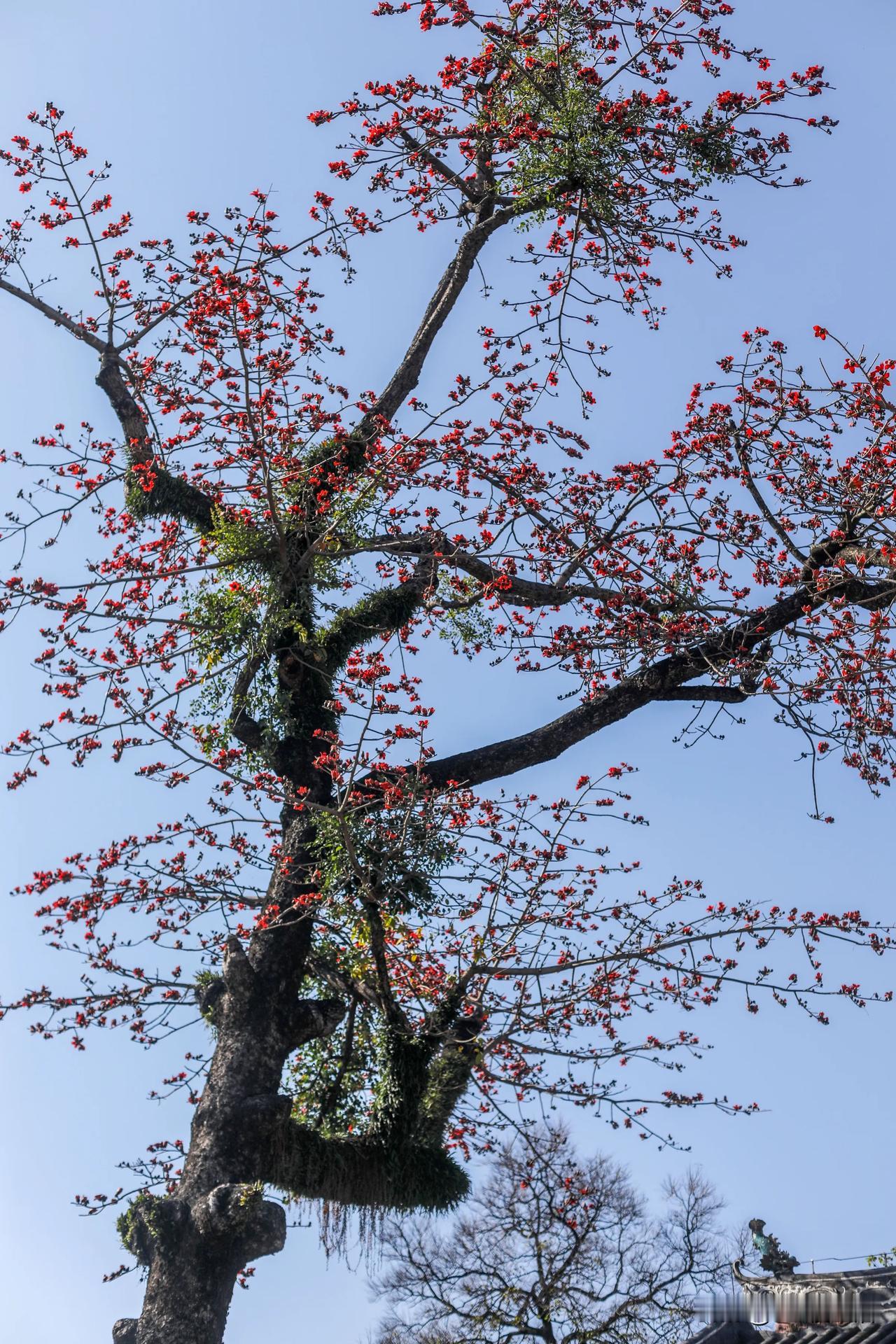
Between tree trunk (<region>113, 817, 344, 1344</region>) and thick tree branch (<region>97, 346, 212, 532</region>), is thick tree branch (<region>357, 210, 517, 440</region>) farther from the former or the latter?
tree trunk (<region>113, 817, 344, 1344</region>)

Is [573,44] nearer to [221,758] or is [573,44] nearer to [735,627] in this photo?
[735,627]

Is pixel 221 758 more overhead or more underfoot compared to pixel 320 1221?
more overhead

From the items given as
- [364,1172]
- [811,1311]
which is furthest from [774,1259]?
[364,1172]

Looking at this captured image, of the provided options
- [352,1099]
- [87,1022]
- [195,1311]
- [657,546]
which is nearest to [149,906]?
[87,1022]

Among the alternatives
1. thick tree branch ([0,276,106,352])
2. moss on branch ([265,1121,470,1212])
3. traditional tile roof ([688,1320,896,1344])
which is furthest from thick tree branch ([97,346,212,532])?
traditional tile roof ([688,1320,896,1344])

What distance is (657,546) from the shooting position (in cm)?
924

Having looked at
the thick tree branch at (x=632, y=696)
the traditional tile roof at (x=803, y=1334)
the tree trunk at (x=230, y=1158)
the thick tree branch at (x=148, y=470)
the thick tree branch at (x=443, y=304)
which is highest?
the thick tree branch at (x=443, y=304)

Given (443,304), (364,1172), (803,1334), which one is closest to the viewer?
(364,1172)

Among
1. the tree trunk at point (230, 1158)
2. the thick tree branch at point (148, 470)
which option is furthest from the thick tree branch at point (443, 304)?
the tree trunk at point (230, 1158)

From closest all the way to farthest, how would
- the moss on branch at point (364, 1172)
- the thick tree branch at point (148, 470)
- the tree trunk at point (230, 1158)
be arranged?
the tree trunk at point (230, 1158), the moss on branch at point (364, 1172), the thick tree branch at point (148, 470)

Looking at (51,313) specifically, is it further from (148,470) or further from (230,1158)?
(230,1158)

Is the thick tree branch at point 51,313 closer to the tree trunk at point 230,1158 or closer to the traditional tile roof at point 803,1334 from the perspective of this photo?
the tree trunk at point 230,1158

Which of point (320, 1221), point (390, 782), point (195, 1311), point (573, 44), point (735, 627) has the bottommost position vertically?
point (195, 1311)

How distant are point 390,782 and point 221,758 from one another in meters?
1.27
